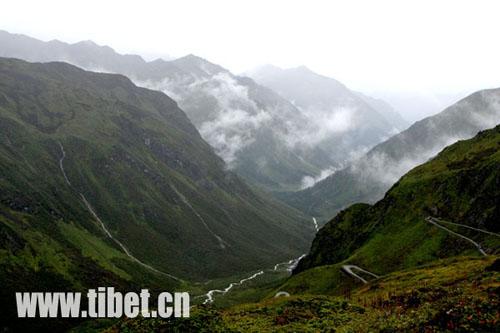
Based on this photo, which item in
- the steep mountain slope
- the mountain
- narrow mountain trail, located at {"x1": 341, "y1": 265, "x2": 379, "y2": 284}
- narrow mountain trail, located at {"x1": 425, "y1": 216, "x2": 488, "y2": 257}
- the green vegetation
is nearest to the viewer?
the green vegetation

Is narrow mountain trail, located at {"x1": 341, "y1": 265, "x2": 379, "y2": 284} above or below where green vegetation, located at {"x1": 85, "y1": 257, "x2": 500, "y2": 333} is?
below

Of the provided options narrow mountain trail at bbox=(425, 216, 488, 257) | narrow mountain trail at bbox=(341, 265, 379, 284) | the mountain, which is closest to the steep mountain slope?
narrow mountain trail at bbox=(425, 216, 488, 257)

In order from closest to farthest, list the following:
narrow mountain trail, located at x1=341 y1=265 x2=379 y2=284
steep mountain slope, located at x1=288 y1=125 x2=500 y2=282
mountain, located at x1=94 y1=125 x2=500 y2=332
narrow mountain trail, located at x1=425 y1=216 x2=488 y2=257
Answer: mountain, located at x1=94 y1=125 x2=500 y2=332
narrow mountain trail, located at x1=425 y1=216 x2=488 y2=257
steep mountain slope, located at x1=288 y1=125 x2=500 y2=282
narrow mountain trail, located at x1=341 y1=265 x2=379 y2=284

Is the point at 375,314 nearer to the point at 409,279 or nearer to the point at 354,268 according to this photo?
the point at 409,279

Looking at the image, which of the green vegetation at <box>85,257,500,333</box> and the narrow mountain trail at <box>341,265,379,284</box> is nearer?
the green vegetation at <box>85,257,500,333</box>

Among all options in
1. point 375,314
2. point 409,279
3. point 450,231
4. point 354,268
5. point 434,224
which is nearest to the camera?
point 375,314

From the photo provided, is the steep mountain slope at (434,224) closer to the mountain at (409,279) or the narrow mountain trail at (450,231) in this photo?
the narrow mountain trail at (450,231)

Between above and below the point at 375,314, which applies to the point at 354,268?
below

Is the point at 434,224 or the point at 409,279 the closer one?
the point at 409,279

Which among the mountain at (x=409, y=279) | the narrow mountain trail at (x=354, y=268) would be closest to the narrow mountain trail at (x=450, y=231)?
the mountain at (x=409, y=279)

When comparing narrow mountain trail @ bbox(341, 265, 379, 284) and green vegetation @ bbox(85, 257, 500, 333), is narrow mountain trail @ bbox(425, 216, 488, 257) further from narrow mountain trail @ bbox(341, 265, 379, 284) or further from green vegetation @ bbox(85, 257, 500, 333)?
green vegetation @ bbox(85, 257, 500, 333)

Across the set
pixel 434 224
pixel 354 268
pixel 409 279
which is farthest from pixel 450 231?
pixel 409 279

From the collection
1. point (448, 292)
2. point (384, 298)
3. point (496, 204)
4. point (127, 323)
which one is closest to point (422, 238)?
point (496, 204)

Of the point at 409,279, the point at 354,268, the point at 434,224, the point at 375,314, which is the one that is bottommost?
the point at 354,268
